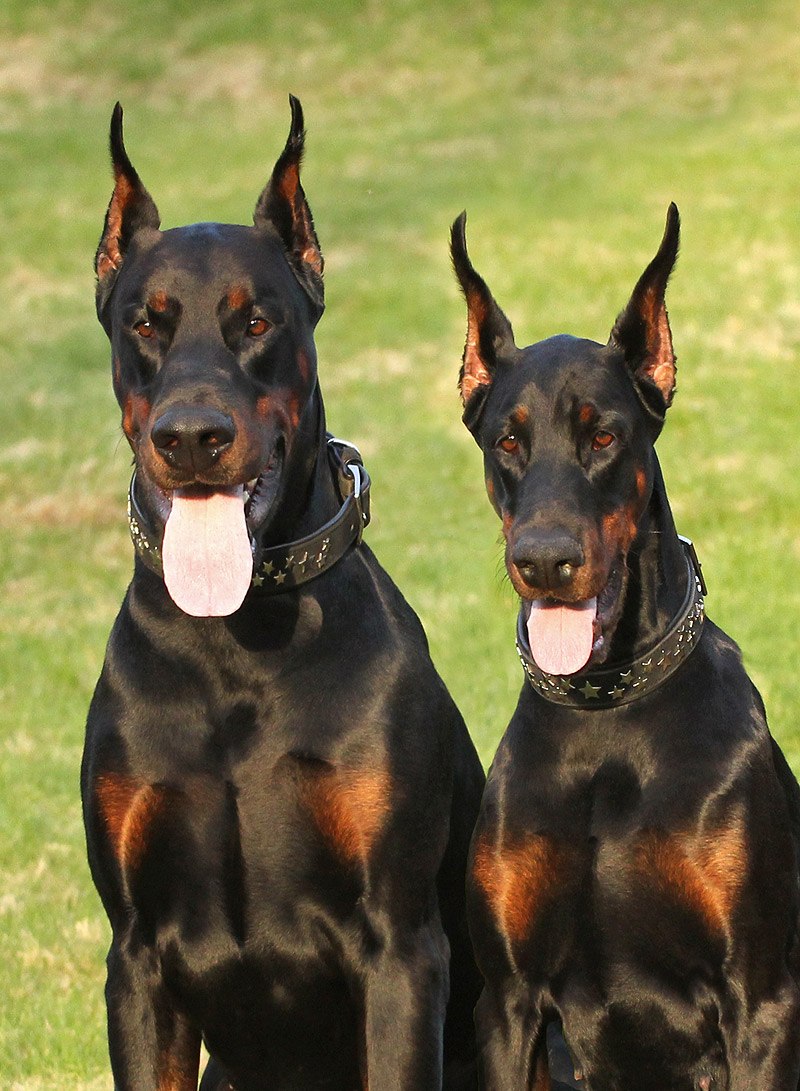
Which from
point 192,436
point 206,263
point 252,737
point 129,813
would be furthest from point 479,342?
point 129,813

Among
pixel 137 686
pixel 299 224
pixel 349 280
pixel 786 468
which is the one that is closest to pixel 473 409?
pixel 299 224

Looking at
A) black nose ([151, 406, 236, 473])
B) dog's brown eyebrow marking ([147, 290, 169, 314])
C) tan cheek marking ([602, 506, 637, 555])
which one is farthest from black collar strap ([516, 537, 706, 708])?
dog's brown eyebrow marking ([147, 290, 169, 314])

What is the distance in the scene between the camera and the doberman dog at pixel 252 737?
4586mm

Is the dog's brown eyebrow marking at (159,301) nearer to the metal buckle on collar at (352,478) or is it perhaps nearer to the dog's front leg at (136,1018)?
the metal buckle on collar at (352,478)

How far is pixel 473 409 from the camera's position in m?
5.18

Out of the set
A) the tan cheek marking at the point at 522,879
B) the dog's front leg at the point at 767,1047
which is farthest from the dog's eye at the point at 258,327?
the dog's front leg at the point at 767,1047

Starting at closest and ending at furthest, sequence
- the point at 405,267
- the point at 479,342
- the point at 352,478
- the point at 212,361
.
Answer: the point at 212,361
the point at 352,478
the point at 479,342
the point at 405,267

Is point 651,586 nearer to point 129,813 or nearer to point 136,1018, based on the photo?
point 129,813

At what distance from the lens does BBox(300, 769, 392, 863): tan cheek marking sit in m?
4.57

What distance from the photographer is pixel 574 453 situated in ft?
15.7

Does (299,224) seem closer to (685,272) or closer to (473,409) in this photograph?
(473,409)

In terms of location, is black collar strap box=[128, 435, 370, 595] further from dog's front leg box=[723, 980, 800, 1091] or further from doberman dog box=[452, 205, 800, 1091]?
dog's front leg box=[723, 980, 800, 1091]

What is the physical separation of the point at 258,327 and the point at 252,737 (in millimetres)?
992

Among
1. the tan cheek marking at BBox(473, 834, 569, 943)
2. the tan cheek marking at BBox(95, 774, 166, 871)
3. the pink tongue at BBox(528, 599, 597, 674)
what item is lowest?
the tan cheek marking at BBox(473, 834, 569, 943)
